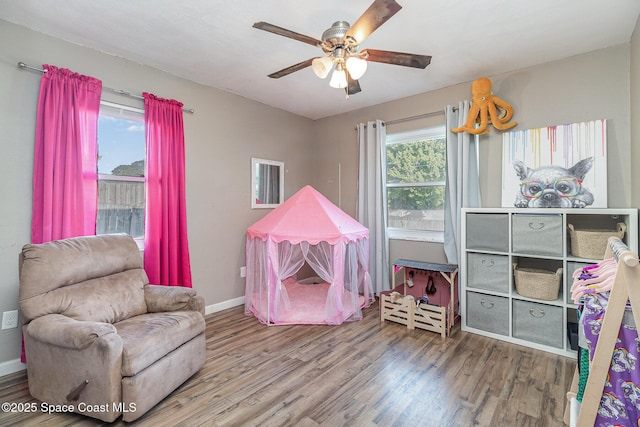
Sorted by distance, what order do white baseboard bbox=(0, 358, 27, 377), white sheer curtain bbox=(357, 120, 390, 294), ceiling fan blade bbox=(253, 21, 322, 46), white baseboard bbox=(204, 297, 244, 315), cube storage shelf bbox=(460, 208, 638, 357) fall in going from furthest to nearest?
white sheer curtain bbox=(357, 120, 390, 294)
white baseboard bbox=(204, 297, 244, 315)
cube storage shelf bbox=(460, 208, 638, 357)
white baseboard bbox=(0, 358, 27, 377)
ceiling fan blade bbox=(253, 21, 322, 46)

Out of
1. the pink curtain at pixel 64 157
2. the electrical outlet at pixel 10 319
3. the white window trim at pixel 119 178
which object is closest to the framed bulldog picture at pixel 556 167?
the white window trim at pixel 119 178

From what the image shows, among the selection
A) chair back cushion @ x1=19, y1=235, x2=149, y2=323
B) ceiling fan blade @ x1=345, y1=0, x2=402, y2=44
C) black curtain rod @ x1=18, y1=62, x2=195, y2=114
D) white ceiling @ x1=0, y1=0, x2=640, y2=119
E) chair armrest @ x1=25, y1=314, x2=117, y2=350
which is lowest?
chair armrest @ x1=25, y1=314, x2=117, y2=350

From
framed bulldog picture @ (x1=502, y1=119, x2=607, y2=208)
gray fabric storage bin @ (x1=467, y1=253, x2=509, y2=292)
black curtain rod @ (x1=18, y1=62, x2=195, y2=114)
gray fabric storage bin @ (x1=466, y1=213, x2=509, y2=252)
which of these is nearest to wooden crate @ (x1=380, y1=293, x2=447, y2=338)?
gray fabric storage bin @ (x1=467, y1=253, x2=509, y2=292)

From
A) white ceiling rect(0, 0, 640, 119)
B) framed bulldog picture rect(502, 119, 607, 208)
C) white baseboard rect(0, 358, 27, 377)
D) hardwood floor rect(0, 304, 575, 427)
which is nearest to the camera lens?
hardwood floor rect(0, 304, 575, 427)

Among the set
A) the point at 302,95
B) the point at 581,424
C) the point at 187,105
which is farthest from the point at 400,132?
the point at 581,424

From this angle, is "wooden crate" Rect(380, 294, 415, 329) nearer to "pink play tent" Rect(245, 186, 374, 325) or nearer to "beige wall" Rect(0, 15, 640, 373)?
"pink play tent" Rect(245, 186, 374, 325)

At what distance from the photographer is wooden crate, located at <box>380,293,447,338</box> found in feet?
9.53

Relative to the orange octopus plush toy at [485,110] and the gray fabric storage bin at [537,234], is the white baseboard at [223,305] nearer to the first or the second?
the gray fabric storage bin at [537,234]

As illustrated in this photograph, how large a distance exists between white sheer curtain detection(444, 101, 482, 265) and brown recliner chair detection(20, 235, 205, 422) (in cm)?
272

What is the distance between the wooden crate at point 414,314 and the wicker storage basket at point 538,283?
70 cm

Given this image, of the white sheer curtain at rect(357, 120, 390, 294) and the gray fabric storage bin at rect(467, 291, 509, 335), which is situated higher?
the white sheer curtain at rect(357, 120, 390, 294)

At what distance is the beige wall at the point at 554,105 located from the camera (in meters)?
2.57

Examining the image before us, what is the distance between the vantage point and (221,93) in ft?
11.8

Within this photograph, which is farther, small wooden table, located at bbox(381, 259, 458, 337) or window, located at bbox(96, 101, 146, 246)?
small wooden table, located at bbox(381, 259, 458, 337)
